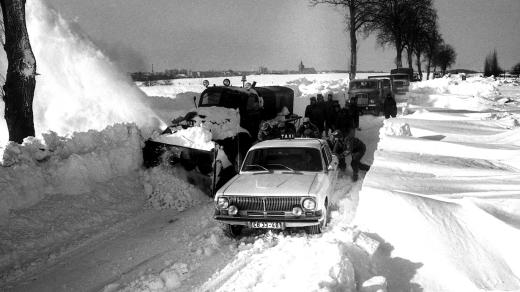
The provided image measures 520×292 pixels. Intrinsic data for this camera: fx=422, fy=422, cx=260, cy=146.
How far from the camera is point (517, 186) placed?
6262 millimetres

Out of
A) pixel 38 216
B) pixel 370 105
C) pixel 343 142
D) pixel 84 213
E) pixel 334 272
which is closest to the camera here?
pixel 334 272

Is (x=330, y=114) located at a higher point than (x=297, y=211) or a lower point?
higher

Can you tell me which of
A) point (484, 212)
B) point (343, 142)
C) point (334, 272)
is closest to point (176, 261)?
point (334, 272)

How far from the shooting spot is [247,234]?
263 inches

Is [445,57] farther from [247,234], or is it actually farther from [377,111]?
[247,234]

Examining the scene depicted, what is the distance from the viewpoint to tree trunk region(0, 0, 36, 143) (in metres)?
8.48

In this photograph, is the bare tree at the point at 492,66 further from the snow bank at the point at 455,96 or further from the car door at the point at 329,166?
the car door at the point at 329,166

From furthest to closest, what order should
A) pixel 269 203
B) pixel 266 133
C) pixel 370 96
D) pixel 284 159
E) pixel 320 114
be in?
pixel 370 96 < pixel 320 114 < pixel 266 133 < pixel 284 159 < pixel 269 203

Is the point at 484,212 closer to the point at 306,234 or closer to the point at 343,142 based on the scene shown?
the point at 306,234

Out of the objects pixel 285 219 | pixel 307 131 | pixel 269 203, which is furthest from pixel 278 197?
pixel 307 131

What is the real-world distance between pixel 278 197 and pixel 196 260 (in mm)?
1444

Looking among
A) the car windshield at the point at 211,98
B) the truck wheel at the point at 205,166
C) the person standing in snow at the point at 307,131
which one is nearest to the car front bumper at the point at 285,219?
the truck wheel at the point at 205,166

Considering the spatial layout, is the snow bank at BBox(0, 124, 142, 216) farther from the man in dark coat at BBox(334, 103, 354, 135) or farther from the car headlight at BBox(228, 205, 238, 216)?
the man in dark coat at BBox(334, 103, 354, 135)

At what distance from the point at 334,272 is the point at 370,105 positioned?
681 inches
